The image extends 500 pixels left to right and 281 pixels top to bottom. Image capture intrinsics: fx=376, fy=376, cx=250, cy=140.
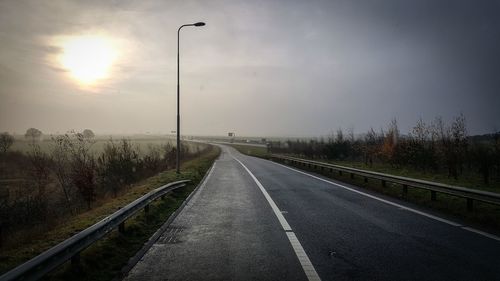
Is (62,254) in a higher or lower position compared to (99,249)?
higher

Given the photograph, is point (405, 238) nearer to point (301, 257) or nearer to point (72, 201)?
point (301, 257)

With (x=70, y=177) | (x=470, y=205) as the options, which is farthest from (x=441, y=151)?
(x=70, y=177)

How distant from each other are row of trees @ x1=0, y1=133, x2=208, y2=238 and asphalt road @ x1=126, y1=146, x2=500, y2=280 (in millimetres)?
9577

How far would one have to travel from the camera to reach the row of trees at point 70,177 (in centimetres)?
1695

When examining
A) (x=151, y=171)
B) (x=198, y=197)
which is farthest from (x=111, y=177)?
(x=198, y=197)

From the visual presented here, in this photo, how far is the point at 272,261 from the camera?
19.8 ft

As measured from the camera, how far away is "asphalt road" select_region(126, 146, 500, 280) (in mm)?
5445

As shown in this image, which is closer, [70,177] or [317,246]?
[317,246]

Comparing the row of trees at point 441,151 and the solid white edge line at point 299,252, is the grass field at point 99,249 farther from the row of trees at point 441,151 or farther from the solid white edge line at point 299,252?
the row of trees at point 441,151

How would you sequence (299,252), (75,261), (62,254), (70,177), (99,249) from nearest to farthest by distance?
1. (62,254)
2. (75,261)
3. (299,252)
4. (99,249)
5. (70,177)

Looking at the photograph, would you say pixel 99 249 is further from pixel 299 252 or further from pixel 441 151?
pixel 441 151

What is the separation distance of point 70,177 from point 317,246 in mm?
18743

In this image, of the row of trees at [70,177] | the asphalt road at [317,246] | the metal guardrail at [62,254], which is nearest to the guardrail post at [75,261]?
the metal guardrail at [62,254]

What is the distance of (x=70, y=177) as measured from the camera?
21703 mm
